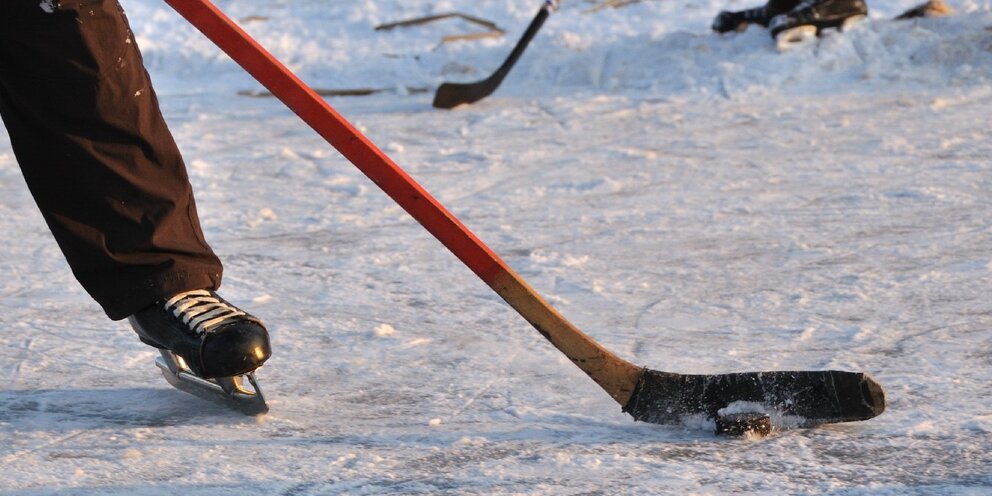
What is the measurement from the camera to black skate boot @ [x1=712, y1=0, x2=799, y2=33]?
493 centimetres

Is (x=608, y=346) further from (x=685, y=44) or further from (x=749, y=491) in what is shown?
(x=685, y=44)

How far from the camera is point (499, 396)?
5.92ft

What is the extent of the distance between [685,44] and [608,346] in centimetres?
321

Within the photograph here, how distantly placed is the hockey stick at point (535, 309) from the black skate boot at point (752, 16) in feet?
11.6

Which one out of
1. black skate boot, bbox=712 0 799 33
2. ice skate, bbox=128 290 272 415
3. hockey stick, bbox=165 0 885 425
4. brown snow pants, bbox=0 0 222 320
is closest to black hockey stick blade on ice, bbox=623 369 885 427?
hockey stick, bbox=165 0 885 425

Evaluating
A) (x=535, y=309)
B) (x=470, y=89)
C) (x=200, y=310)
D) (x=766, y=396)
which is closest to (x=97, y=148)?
(x=200, y=310)

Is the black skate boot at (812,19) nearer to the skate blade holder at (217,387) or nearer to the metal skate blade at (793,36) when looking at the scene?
the metal skate blade at (793,36)

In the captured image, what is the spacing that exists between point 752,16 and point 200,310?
3711mm

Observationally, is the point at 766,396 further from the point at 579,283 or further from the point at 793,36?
the point at 793,36

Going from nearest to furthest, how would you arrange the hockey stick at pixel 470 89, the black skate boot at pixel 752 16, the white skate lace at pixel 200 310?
1. the white skate lace at pixel 200 310
2. the hockey stick at pixel 470 89
3. the black skate boot at pixel 752 16

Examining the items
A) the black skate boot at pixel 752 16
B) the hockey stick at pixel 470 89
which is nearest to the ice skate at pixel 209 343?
the hockey stick at pixel 470 89

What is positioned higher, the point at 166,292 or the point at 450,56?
the point at 166,292

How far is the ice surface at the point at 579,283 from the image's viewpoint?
1559 millimetres

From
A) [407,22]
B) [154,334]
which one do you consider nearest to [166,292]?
[154,334]
